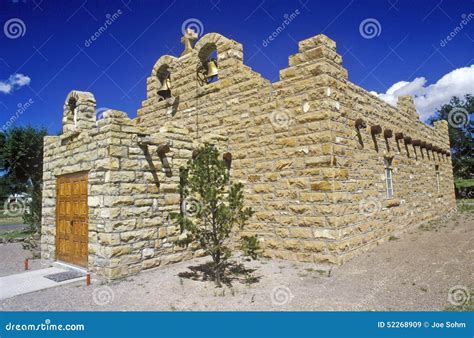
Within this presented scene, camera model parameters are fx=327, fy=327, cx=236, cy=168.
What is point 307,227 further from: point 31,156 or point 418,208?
point 31,156

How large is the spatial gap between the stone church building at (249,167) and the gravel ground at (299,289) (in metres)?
0.62

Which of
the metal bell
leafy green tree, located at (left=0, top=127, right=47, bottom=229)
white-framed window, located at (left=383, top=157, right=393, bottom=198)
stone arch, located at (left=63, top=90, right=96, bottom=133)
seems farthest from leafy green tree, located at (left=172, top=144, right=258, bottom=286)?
leafy green tree, located at (left=0, top=127, right=47, bottom=229)

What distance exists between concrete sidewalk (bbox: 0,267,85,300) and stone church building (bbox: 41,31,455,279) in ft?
2.02

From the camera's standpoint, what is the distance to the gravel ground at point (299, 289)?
473 centimetres

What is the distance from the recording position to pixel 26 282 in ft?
21.3

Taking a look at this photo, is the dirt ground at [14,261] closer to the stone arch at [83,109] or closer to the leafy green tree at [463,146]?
the stone arch at [83,109]

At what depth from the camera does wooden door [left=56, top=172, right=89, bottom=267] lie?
721 cm

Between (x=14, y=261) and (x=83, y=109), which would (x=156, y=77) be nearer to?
(x=83, y=109)

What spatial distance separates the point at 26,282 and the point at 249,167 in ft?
17.7

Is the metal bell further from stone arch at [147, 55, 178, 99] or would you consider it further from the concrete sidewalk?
the concrete sidewalk

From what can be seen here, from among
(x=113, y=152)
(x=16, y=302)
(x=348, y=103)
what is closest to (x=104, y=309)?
(x=16, y=302)

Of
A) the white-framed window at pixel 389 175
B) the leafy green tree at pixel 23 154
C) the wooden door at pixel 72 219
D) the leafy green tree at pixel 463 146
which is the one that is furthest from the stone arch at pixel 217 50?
the leafy green tree at pixel 463 146

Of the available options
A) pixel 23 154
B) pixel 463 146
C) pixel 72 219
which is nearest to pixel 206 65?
pixel 72 219

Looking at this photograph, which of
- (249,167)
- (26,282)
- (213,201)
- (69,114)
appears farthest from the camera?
(69,114)
